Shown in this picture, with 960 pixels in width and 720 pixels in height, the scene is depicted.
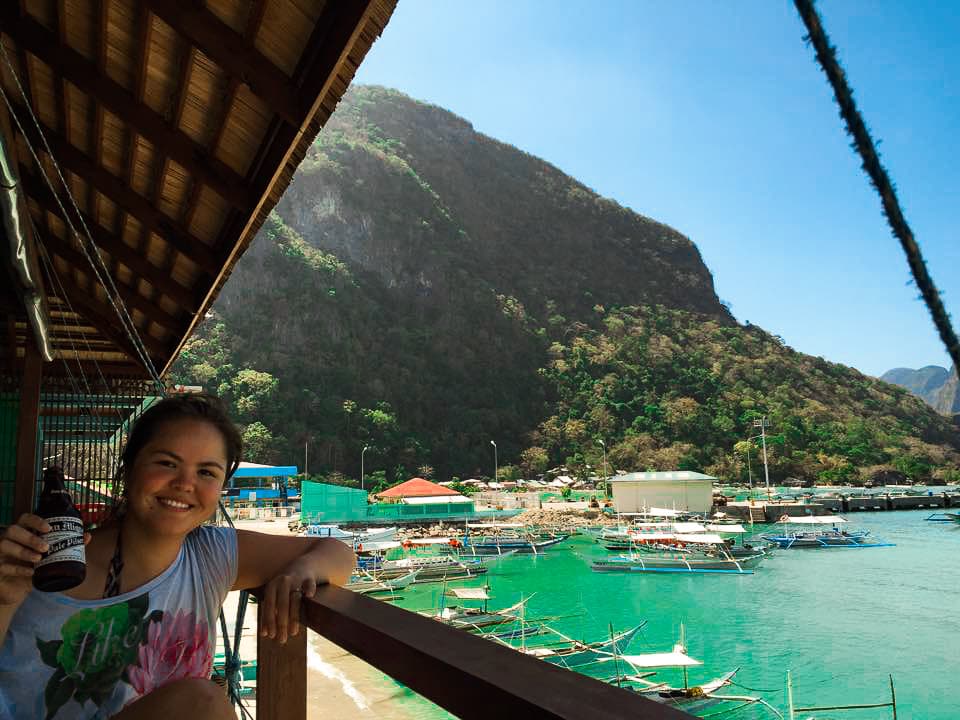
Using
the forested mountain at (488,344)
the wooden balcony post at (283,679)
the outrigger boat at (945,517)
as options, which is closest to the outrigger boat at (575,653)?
the wooden balcony post at (283,679)

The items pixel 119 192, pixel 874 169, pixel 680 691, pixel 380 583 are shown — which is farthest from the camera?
pixel 380 583

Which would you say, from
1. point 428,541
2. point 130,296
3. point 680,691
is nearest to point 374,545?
point 428,541

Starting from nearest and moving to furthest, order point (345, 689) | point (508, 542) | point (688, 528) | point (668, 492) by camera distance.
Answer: point (345, 689) → point (508, 542) → point (688, 528) → point (668, 492)

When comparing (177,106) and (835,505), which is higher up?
(177,106)

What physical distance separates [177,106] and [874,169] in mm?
3018

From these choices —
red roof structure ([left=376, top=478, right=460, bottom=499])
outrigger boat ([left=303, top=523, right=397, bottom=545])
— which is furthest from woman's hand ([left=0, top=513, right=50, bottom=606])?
red roof structure ([left=376, top=478, right=460, bottom=499])

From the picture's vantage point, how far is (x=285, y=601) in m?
1.31

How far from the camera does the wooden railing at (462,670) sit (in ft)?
2.20

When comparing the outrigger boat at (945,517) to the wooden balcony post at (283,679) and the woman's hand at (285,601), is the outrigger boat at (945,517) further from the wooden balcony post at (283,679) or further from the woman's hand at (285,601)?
the woman's hand at (285,601)

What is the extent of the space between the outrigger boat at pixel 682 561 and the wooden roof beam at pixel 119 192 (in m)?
25.7

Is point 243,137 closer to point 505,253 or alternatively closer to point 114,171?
point 114,171

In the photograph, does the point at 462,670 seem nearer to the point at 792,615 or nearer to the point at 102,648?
the point at 102,648

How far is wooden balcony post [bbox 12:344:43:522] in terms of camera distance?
5191mm

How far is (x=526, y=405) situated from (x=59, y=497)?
74.0m
